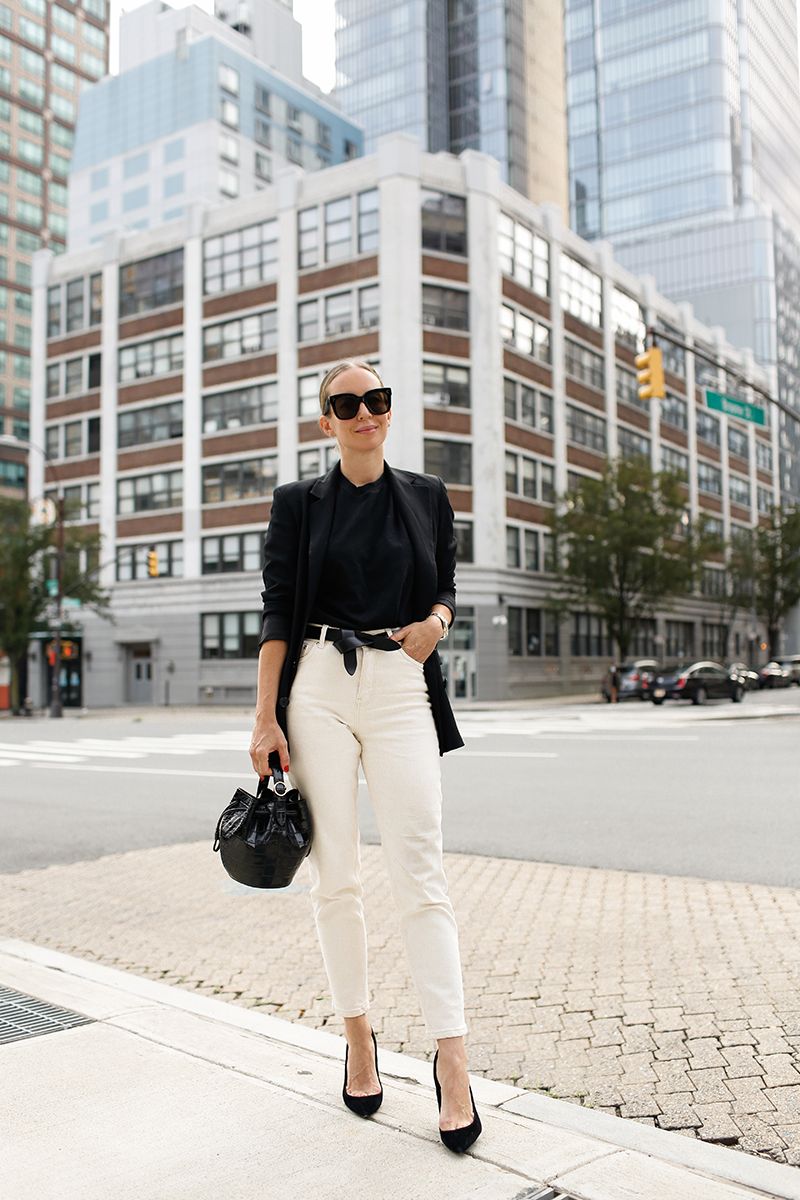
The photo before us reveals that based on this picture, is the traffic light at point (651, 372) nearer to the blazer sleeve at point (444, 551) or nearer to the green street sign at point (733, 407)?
the green street sign at point (733, 407)

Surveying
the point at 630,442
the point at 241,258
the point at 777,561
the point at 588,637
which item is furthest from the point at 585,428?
the point at 777,561

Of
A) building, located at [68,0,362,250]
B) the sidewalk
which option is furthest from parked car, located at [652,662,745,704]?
building, located at [68,0,362,250]

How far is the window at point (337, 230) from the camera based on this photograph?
41875 mm

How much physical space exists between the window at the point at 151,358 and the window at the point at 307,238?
7006 mm

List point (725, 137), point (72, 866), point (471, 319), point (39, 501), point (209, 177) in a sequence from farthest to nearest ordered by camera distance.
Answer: point (725, 137), point (209, 177), point (39, 501), point (471, 319), point (72, 866)

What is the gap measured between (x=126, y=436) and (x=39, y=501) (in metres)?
5.23

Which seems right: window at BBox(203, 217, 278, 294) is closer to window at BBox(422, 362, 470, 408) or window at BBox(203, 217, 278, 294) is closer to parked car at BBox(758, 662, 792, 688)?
window at BBox(422, 362, 470, 408)

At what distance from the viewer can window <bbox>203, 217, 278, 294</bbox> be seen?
4378cm

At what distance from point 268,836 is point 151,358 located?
154 ft

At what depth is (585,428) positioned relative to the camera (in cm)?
4903

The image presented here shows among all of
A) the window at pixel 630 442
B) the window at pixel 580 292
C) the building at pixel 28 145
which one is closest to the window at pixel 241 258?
the window at pixel 580 292

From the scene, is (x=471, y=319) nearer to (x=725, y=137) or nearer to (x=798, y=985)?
(x=798, y=985)

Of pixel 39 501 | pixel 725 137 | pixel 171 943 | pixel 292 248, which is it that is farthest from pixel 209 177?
pixel 171 943

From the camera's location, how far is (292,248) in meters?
42.9
